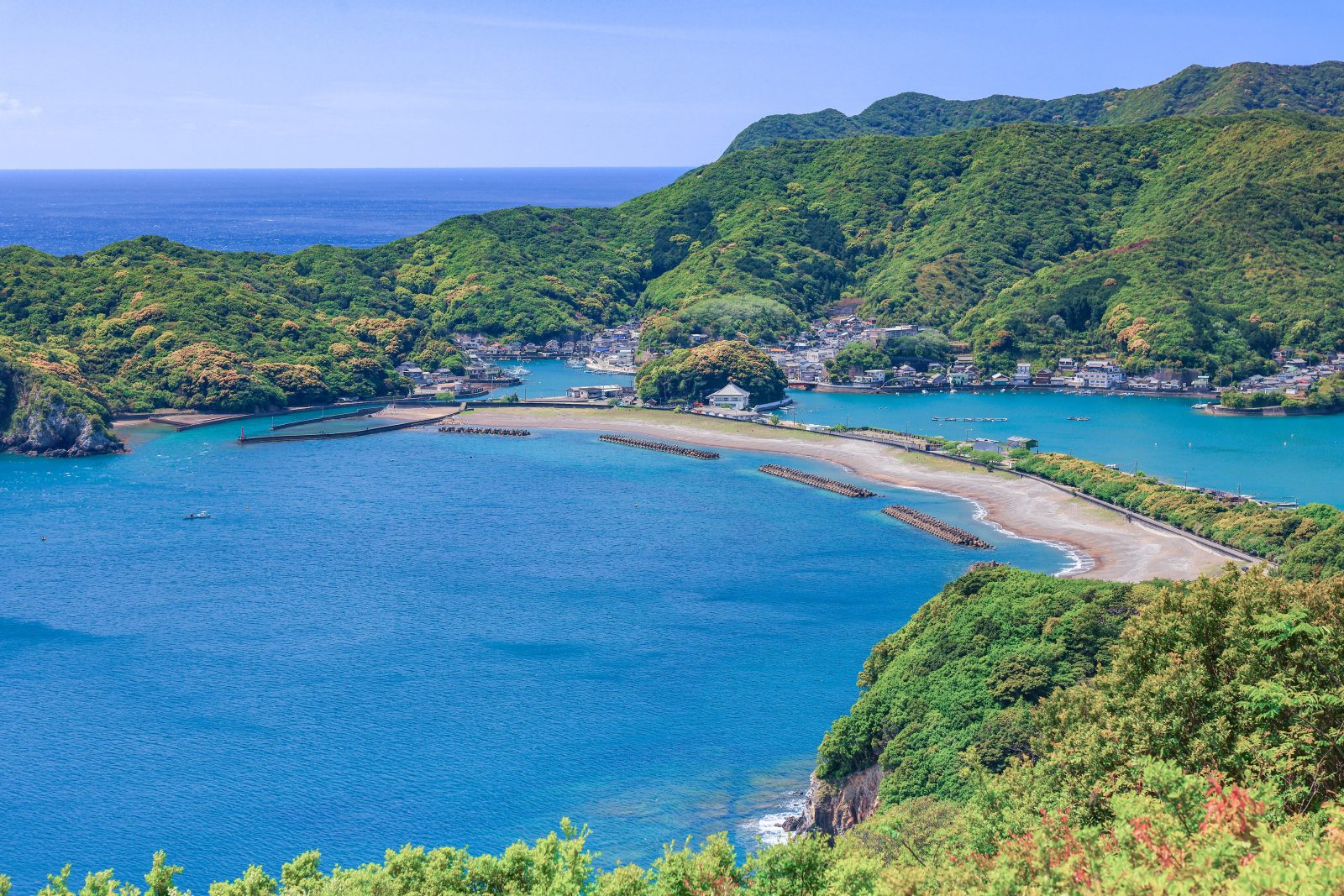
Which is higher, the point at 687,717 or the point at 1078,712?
the point at 1078,712

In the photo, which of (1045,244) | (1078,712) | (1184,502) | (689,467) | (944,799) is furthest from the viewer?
(1045,244)

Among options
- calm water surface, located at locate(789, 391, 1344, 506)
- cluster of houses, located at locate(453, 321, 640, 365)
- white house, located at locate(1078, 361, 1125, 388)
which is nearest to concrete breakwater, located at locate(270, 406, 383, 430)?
cluster of houses, located at locate(453, 321, 640, 365)

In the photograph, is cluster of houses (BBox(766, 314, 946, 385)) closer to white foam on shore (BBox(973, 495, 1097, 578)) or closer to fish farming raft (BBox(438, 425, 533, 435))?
fish farming raft (BBox(438, 425, 533, 435))

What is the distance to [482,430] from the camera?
95.6 metres

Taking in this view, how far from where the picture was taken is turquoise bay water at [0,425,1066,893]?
35.7m

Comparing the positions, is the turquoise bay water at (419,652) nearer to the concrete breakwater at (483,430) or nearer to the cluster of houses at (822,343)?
the concrete breakwater at (483,430)

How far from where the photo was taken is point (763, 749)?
39.5 m

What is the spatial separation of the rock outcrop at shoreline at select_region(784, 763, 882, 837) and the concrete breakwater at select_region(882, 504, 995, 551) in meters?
29.0

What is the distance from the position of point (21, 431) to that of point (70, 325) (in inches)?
907

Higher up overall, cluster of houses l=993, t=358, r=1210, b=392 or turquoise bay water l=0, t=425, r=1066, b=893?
cluster of houses l=993, t=358, r=1210, b=392

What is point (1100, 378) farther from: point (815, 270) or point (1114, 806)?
point (1114, 806)

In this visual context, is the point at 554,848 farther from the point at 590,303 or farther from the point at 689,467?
the point at 590,303

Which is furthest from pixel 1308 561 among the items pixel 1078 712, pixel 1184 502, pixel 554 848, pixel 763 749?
pixel 554 848

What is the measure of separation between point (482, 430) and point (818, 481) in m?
29.3
